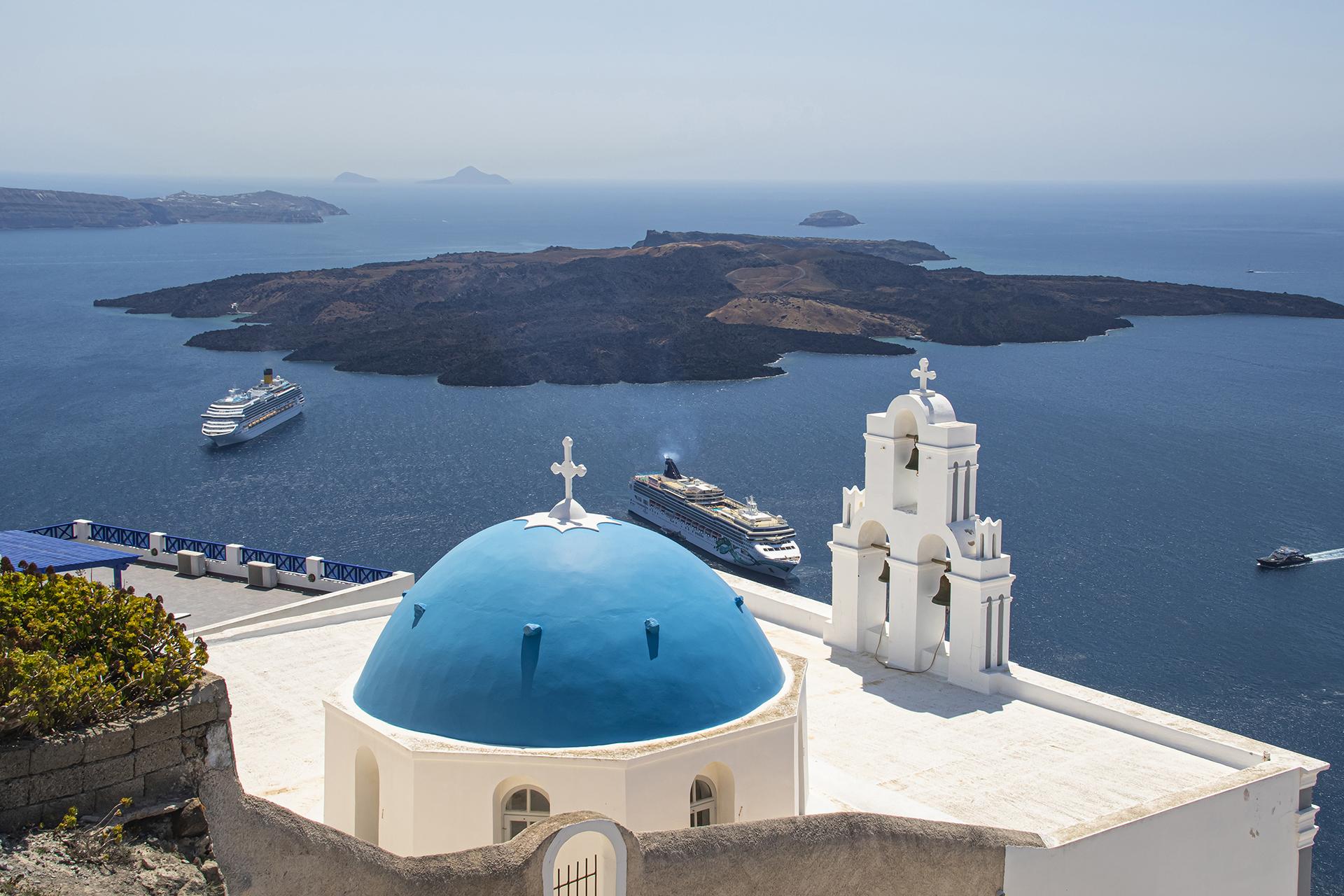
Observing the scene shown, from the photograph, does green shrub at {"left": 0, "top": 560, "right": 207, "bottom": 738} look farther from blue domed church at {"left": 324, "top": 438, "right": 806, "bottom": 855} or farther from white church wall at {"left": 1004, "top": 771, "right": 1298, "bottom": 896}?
white church wall at {"left": 1004, "top": 771, "right": 1298, "bottom": 896}

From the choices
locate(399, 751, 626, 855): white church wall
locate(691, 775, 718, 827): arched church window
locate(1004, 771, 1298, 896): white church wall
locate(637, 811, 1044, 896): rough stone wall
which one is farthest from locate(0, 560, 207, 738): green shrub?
locate(1004, 771, 1298, 896): white church wall

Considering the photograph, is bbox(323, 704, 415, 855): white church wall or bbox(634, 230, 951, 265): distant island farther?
bbox(634, 230, 951, 265): distant island

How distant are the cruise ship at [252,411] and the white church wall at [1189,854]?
57386 millimetres

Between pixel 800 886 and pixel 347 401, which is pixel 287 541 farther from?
pixel 800 886

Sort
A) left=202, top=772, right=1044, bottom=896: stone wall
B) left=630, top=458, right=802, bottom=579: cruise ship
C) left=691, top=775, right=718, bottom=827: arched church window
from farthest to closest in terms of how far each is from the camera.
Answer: left=630, top=458, right=802, bottom=579: cruise ship → left=691, top=775, right=718, bottom=827: arched church window → left=202, top=772, right=1044, bottom=896: stone wall

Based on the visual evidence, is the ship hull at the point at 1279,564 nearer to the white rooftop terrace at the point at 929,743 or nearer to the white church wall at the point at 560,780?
the white rooftop terrace at the point at 929,743

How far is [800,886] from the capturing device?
912cm

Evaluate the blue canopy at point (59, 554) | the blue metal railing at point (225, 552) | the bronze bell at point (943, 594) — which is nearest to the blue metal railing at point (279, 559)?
the blue metal railing at point (225, 552)

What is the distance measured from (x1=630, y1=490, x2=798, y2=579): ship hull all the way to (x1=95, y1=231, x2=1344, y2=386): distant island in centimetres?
2929

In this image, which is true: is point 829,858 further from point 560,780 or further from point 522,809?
point 522,809

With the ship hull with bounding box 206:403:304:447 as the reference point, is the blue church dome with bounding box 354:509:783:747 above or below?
above

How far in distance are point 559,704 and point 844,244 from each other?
176m

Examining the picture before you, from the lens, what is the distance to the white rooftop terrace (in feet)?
40.4

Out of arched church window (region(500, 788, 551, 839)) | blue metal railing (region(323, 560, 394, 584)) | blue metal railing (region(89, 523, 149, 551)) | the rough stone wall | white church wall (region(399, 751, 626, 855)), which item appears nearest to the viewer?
the rough stone wall
